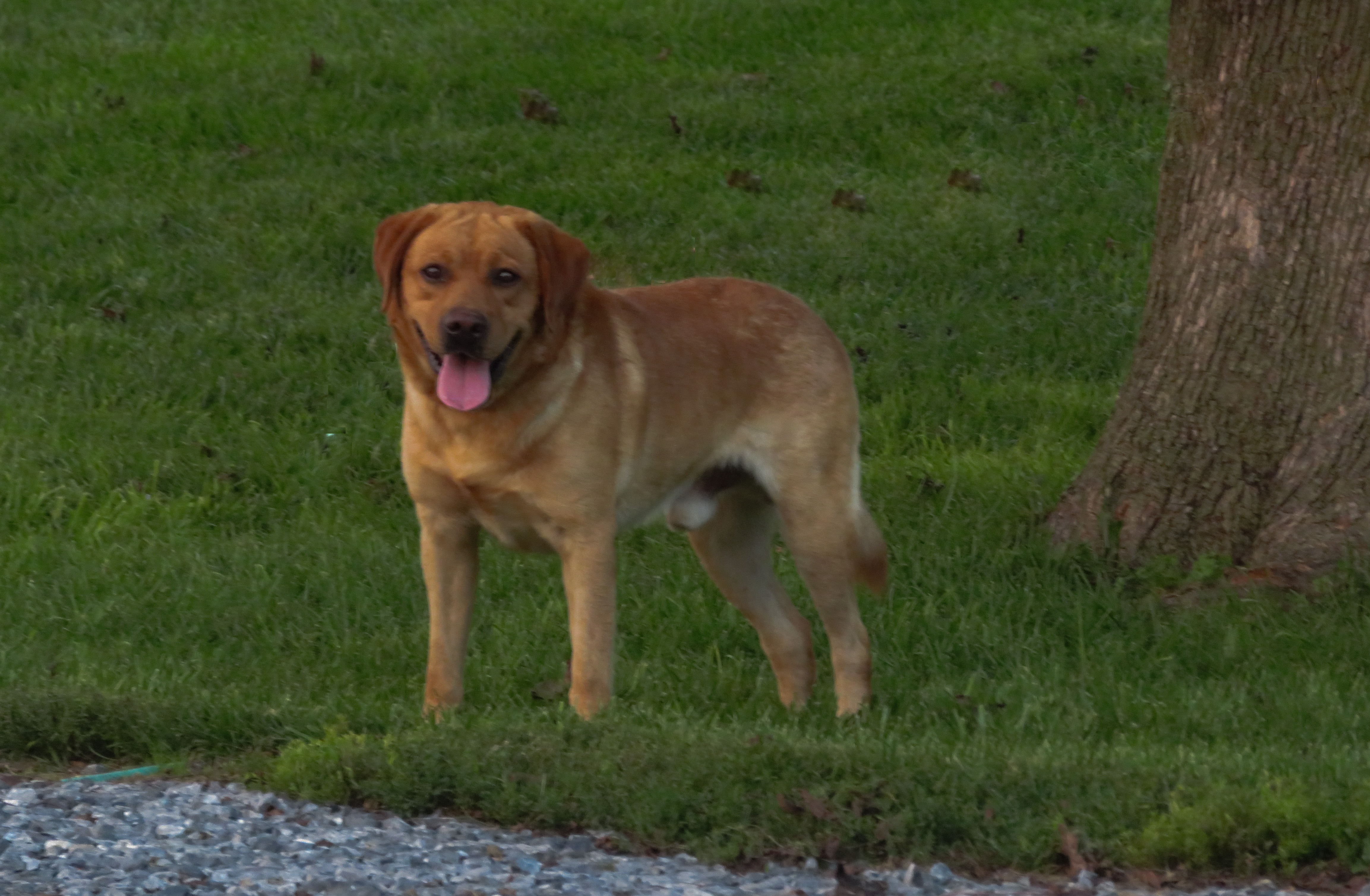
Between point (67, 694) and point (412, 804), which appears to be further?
point (67, 694)

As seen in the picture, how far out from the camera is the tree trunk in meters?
6.92

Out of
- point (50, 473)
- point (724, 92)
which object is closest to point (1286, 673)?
point (50, 473)

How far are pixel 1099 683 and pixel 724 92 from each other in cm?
760

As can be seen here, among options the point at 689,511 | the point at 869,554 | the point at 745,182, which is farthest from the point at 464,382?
the point at 745,182

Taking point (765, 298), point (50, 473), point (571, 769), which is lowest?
point (50, 473)

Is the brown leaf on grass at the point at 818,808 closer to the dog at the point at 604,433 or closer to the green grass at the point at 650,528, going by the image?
the green grass at the point at 650,528

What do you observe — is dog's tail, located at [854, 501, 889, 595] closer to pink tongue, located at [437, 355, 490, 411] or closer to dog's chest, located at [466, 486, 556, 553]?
dog's chest, located at [466, 486, 556, 553]

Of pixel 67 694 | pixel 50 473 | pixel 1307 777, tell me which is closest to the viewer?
pixel 1307 777

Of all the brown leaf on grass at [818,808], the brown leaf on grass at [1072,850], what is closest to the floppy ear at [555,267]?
the brown leaf on grass at [818,808]

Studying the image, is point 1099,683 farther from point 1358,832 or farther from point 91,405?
point 91,405

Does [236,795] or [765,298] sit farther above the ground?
[765,298]

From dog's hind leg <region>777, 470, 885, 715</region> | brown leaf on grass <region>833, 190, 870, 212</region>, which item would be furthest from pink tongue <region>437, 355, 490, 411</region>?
brown leaf on grass <region>833, 190, 870, 212</region>

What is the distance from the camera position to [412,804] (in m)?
4.64

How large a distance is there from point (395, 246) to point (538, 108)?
7379 millimetres
